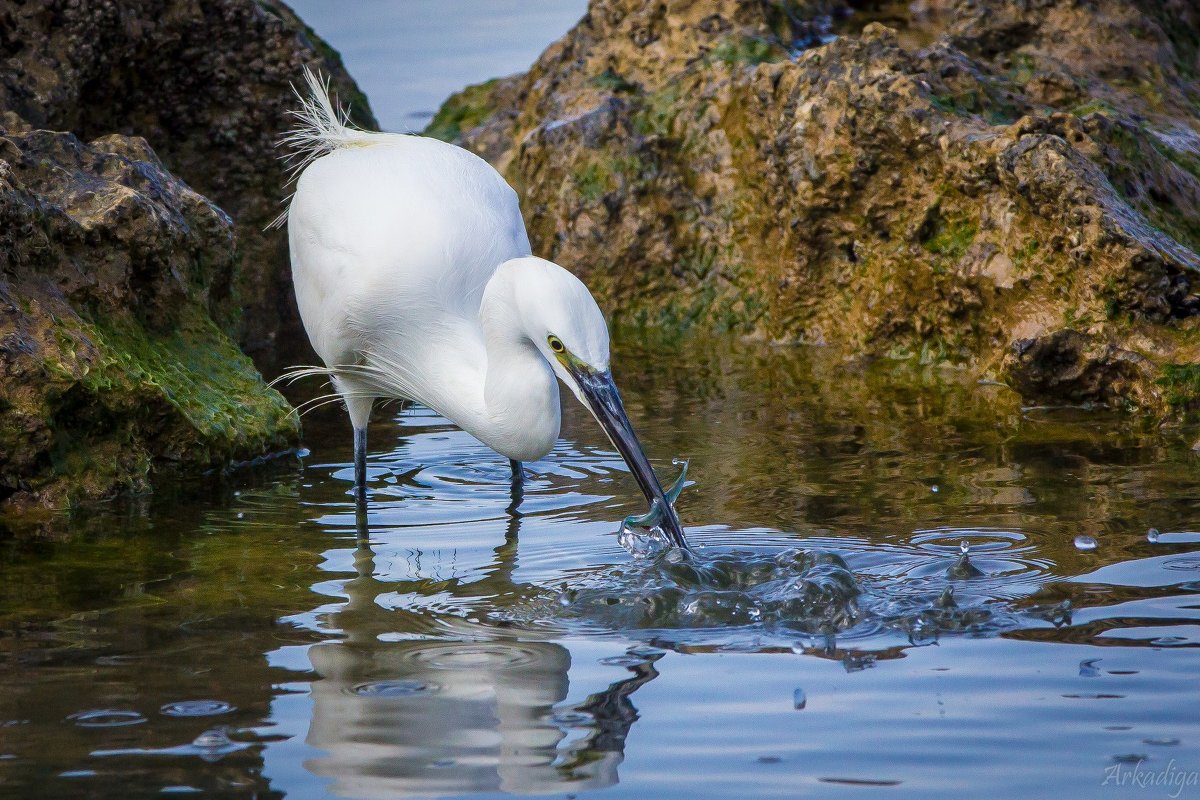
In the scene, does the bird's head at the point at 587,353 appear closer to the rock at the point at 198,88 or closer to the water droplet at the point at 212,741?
the water droplet at the point at 212,741

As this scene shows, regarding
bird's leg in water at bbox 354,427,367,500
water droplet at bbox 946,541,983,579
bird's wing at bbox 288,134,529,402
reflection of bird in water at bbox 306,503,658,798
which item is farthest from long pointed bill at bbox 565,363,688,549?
bird's leg in water at bbox 354,427,367,500

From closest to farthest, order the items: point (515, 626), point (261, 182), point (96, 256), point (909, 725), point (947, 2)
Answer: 1. point (909, 725)
2. point (515, 626)
3. point (96, 256)
4. point (261, 182)
5. point (947, 2)

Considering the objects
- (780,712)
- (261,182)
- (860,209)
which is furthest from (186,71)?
(780,712)

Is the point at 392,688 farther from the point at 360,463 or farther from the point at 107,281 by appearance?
the point at 107,281

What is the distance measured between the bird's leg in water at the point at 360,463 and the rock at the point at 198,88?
6.04ft

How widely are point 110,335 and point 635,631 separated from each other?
11.4 ft

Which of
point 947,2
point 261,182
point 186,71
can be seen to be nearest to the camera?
point 186,71

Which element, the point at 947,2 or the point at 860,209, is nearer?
the point at 860,209

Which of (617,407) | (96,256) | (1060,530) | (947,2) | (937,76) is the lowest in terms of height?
(1060,530)

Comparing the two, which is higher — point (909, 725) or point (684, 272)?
point (684, 272)

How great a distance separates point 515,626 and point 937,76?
6193mm

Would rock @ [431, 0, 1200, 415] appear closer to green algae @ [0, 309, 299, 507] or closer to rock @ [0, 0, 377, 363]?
rock @ [0, 0, 377, 363]

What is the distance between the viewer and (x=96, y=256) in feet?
21.2

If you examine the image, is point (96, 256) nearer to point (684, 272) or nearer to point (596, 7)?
point (684, 272)
